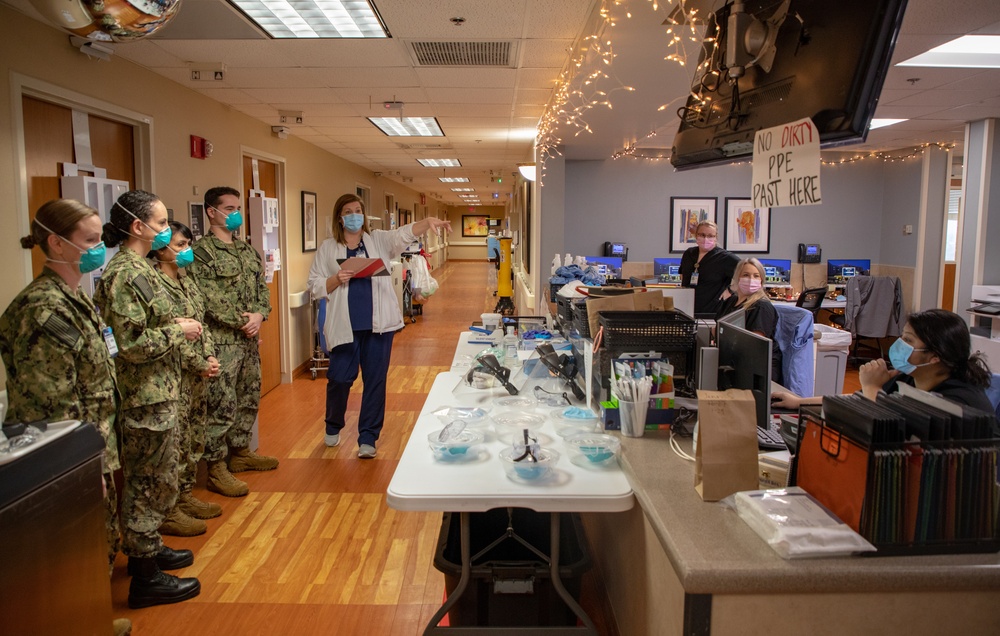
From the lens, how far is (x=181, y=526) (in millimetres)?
3193

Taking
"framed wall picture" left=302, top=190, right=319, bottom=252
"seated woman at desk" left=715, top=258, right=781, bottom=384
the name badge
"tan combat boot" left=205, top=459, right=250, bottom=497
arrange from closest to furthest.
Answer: the name badge
"seated woman at desk" left=715, top=258, right=781, bottom=384
"tan combat boot" left=205, top=459, right=250, bottom=497
"framed wall picture" left=302, top=190, right=319, bottom=252

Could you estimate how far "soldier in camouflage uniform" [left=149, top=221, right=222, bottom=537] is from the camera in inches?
122

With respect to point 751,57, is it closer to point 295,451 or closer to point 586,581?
point 586,581

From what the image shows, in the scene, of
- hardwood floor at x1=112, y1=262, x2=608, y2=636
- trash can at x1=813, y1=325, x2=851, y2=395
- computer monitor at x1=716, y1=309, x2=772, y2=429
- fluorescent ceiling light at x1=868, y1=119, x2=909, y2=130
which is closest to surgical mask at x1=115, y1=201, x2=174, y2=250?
hardwood floor at x1=112, y1=262, x2=608, y2=636

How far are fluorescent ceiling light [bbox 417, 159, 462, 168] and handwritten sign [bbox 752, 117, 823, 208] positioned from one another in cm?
832

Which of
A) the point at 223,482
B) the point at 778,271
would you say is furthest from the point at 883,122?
the point at 223,482

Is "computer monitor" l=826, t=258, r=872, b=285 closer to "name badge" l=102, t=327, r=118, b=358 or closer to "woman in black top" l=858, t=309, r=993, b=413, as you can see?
"woman in black top" l=858, t=309, r=993, b=413

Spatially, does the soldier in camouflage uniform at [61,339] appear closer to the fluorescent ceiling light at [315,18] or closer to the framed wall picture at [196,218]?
the fluorescent ceiling light at [315,18]

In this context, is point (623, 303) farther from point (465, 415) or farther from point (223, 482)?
point (223, 482)

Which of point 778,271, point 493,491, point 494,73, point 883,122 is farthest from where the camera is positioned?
point 778,271

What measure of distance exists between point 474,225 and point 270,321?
25.5 m

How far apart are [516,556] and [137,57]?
3538 millimetres

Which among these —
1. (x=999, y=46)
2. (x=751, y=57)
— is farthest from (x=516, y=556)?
(x=999, y=46)

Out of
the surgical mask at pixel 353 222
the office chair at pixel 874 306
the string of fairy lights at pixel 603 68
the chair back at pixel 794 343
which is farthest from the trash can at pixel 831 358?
the surgical mask at pixel 353 222
